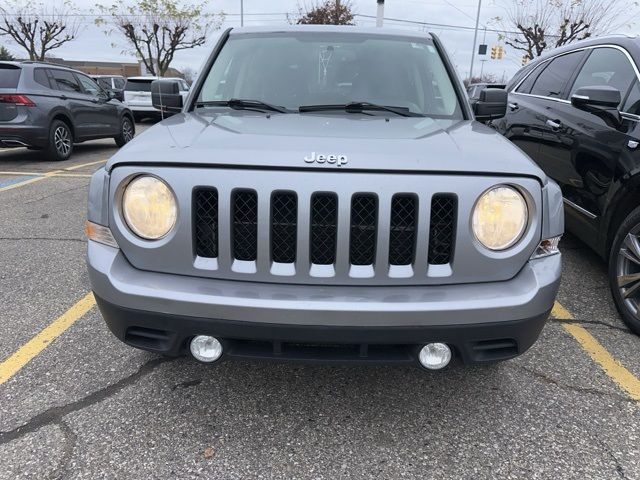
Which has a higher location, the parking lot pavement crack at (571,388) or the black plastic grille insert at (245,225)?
the black plastic grille insert at (245,225)

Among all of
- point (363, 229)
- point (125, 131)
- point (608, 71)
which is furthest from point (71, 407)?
point (125, 131)

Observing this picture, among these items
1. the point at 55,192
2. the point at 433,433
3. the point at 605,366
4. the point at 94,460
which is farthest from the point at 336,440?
the point at 55,192

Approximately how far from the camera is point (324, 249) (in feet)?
6.41

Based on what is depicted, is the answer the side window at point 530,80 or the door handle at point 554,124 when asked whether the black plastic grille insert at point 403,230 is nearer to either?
the door handle at point 554,124

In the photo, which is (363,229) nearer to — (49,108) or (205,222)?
(205,222)

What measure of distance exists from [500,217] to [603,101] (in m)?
1.99

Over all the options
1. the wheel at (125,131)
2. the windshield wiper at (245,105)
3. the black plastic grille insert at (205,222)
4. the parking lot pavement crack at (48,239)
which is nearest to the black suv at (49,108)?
the wheel at (125,131)

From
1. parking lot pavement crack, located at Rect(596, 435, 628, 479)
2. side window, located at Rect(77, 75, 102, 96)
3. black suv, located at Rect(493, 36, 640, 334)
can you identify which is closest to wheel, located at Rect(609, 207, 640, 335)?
black suv, located at Rect(493, 36, 640, 334)

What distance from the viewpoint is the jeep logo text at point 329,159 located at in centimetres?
191

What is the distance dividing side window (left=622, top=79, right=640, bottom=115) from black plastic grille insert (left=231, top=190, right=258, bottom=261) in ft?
9.12

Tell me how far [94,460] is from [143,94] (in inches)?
678

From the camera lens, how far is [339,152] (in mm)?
1968

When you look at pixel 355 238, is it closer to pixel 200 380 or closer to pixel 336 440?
pixel 336 440

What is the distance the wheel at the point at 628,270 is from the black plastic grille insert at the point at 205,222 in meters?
2.56
